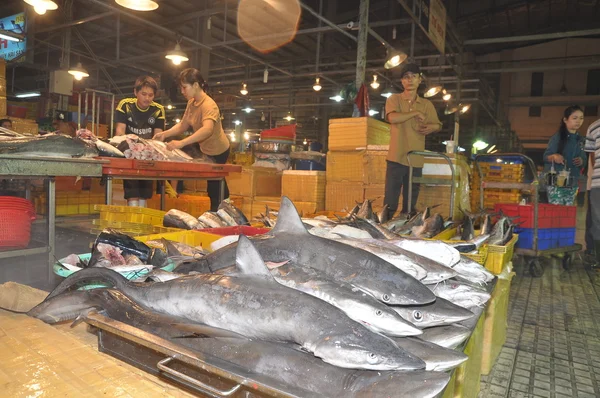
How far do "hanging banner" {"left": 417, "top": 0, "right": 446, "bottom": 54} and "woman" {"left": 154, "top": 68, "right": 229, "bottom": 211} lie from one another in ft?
19.0

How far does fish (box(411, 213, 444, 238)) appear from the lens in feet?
13.0

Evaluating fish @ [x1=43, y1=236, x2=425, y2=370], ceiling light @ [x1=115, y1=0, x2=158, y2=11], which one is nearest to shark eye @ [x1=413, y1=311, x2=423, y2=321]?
fish @ [x1=43, y1=236, x2=425, y2=370]

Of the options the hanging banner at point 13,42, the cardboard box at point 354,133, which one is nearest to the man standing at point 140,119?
the cardboard box at point 354,133

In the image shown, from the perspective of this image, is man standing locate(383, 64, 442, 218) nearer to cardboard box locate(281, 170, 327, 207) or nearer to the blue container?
cardboard box locate(281, 170, 327, 207)

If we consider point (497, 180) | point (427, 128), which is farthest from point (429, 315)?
point (497, 180)

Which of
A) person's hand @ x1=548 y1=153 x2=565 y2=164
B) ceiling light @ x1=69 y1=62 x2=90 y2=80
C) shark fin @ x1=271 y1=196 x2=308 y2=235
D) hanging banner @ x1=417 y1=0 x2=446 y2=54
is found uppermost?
hanging banner @ x1=417 y1=0 x2=446 y2=54

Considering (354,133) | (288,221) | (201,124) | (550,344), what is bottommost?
(550,344)

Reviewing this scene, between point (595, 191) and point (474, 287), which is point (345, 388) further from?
point (595, 191)

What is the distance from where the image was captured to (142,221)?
3855mm

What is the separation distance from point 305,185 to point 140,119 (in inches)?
146

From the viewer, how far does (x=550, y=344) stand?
3.88 metres

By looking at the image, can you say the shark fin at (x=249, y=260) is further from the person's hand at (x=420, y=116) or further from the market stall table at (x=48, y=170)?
the person's hand at (x=420, y=116)

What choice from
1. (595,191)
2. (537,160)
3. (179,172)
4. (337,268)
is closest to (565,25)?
(537,160)

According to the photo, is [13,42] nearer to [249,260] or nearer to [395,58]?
[395,58]
